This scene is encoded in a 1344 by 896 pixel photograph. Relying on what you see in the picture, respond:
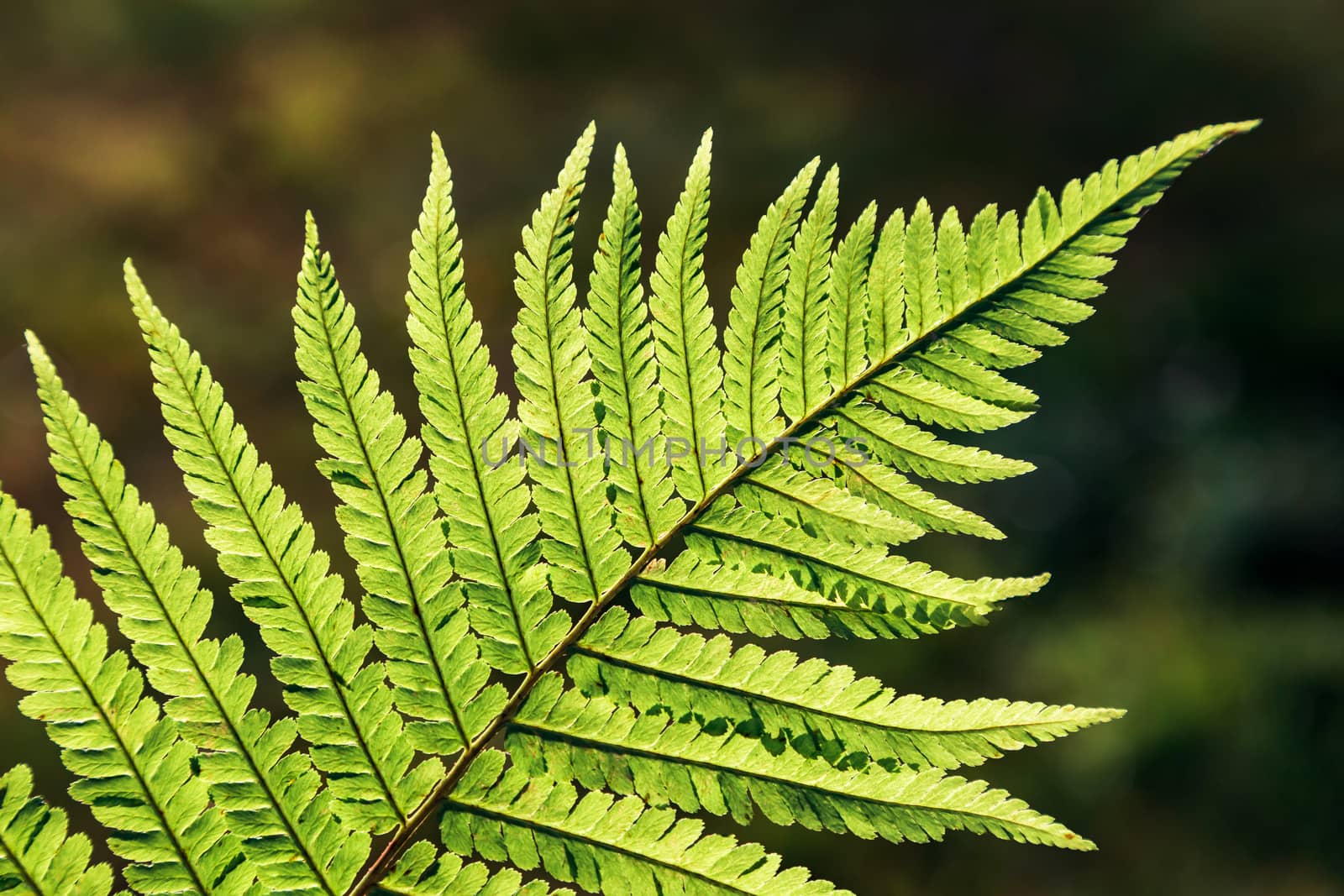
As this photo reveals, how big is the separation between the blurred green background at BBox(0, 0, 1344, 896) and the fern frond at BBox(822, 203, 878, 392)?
4.38 m

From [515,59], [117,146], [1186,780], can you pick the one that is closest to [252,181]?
[117,146]

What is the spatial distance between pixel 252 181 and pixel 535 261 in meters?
7.53

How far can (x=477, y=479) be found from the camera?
4.35ft

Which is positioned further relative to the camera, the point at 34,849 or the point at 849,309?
the point at 849,309

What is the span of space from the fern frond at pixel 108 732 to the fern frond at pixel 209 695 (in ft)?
0.08

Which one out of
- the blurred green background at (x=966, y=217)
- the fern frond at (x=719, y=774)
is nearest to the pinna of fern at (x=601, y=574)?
the fern frond at (x=719, y=774)

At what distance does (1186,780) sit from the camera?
17.1 ft

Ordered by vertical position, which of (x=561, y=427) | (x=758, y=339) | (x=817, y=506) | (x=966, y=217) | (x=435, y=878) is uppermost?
(x=966, y=217)

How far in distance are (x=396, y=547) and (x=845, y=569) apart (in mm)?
567

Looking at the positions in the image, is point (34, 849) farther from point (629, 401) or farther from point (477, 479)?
point (629, 401)

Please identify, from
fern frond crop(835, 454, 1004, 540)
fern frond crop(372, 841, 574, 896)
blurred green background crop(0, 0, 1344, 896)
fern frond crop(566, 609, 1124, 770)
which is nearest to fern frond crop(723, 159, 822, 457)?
fern frond crop(835, 454, 1004, 540)

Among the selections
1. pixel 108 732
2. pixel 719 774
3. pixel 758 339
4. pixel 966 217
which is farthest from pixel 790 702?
pixel 966 217

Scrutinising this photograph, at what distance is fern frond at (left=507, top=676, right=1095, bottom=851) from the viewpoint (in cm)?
128

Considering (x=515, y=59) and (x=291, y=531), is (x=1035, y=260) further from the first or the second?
(x=515, y=59)
